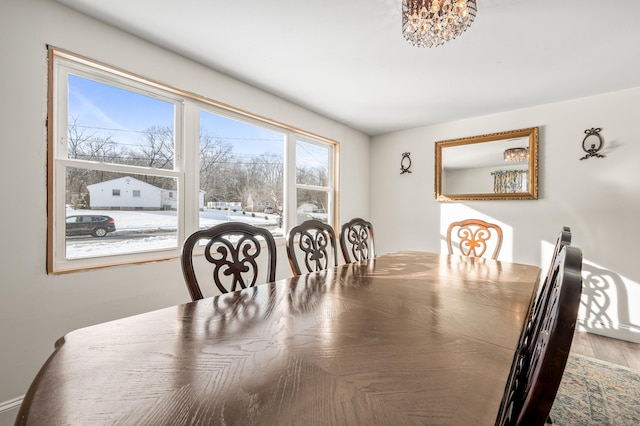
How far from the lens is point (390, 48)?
2.07 metres

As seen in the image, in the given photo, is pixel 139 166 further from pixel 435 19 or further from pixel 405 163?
pixel 405 163

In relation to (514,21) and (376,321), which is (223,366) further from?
(514,21)

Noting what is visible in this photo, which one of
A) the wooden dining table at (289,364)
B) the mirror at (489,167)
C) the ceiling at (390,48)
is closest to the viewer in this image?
the wooden dining table at (289,364)

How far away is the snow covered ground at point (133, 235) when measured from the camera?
1818mm

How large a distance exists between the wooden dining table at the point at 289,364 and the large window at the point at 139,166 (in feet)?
4.31

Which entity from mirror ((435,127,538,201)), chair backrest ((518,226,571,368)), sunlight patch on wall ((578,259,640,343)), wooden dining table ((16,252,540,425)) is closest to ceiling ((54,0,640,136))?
mirror ((435,127,538,201))

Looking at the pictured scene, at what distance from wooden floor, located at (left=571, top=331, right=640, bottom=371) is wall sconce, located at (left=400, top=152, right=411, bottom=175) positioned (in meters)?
2.50

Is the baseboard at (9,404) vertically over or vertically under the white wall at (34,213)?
under

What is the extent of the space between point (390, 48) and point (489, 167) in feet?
6.81

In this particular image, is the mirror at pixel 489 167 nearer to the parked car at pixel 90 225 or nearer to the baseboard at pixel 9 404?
the parked car at pixel 90 225

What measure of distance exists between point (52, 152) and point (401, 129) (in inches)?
146

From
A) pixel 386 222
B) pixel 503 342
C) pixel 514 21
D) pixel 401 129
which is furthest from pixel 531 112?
pixel 503 342

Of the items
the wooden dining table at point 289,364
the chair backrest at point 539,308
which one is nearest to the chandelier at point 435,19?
the chair backrest at point 539,308

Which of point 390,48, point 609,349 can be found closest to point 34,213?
point 390,48
